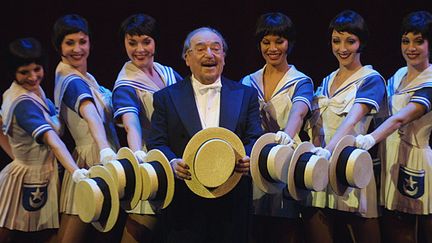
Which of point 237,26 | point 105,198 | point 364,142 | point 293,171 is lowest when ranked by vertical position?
point 105,198

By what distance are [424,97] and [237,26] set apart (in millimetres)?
1532

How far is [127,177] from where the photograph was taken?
3.44 metres

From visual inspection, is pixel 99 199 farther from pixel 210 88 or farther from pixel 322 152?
pixel 322 152

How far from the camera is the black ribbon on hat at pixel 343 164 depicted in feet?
11.6

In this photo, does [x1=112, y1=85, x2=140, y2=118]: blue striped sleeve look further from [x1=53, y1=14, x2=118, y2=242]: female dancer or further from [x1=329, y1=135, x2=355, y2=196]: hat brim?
[x1=329, y1=135, x2=355, y2=196]: hat brim

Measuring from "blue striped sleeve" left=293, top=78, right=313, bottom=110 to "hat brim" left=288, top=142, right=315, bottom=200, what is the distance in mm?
376

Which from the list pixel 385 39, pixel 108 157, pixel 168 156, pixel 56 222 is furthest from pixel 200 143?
pixel 385 39

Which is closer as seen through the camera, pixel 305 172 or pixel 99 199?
pixel 99 199

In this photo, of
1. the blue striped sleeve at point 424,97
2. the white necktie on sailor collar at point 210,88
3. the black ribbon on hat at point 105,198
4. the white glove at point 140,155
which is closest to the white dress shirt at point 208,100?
the white necktie on sailor collar at point 210,88

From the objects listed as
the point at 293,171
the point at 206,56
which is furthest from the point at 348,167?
the point at 206,56

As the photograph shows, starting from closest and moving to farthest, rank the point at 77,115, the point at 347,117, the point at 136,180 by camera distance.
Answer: the point at 136,180 → the point at 347,117 → the point at 77,115

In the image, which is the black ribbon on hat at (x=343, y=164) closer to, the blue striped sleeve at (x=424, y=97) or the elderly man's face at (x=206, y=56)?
the blue striped sleeve at (x=424, y=97)

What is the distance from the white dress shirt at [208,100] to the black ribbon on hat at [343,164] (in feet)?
2.02

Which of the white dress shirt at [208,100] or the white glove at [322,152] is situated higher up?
the white dress shirt at [208,100]
